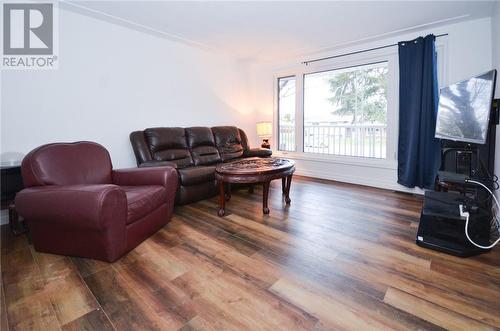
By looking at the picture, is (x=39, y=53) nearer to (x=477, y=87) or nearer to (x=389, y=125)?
(x=477, y=87)

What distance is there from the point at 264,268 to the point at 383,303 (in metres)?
0.73

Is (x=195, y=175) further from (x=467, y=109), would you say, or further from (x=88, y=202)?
(x=467, y=109)

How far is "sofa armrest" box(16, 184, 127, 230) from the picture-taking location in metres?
1.62

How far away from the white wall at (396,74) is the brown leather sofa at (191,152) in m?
1.17

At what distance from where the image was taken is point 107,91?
3.10 m

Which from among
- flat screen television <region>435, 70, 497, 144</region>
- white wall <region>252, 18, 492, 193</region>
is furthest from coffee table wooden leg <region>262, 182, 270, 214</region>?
white wall <region>252, 18, 492, 193</region>

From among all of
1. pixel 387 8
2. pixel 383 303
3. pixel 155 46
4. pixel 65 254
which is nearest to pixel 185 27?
pixel 155 46

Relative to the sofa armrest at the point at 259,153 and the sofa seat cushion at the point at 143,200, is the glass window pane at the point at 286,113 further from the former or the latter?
the sofa seat cushion at the point at 143,200

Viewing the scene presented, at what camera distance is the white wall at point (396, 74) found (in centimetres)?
297

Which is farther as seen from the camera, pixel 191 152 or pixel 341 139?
pixel 341 139

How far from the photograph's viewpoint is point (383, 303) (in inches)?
53.6

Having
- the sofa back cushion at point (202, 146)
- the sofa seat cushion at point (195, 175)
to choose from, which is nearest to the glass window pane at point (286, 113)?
the sofa back cushion at point (202, 146)

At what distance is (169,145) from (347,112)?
10.9 feet

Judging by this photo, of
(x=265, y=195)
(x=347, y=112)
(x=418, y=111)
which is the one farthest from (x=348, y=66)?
(x=265, y=195)
